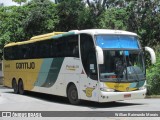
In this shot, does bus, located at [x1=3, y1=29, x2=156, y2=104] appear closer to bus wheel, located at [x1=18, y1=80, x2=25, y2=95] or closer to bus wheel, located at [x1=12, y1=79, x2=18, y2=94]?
bus wheel, located at [x1=18, y1=80, x2=25, y2=95]

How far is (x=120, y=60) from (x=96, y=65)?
3.50 feet

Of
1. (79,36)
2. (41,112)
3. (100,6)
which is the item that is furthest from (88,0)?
(41,112)

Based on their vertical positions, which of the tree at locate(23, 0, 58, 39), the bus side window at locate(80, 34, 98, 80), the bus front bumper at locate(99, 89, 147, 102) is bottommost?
the bus front bumper at locate(99, 89, 147, 102)

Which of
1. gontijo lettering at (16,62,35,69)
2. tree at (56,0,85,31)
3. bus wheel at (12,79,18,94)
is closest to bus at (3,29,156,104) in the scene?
gontijo lettering at (16,62,35,69)

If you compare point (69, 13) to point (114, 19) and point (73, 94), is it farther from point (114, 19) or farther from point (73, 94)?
point (73, 94)

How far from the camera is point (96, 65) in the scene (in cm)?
1616

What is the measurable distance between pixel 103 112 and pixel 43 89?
306 inches

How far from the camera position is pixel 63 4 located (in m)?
33.4

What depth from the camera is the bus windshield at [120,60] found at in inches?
635

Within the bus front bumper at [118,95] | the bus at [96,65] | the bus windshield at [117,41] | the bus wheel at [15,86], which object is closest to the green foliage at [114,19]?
the bus wheel at [15,86]

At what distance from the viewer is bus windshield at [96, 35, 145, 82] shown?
1612 cm

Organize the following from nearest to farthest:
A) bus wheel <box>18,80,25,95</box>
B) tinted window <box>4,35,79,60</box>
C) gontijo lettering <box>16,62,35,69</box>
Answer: tinted window <box>4,35,79,60</box>, gontijo lettering <box>16,62,35,69</box>, bus wheel <box>18,80,25,95</box>

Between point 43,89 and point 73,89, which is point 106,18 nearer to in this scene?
point 43,89

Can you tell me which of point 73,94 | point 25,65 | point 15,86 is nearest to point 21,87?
point 15,86
